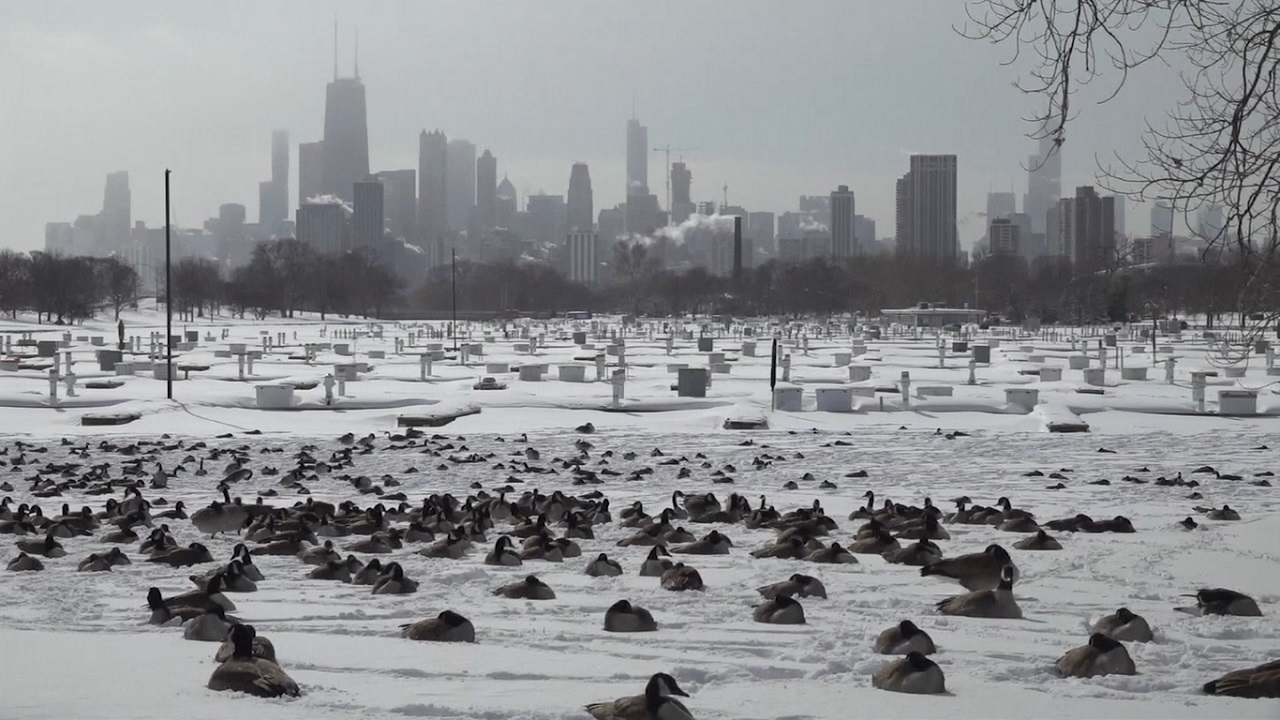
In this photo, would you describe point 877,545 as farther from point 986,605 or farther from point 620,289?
point 620,289

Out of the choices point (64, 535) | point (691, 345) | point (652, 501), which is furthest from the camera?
point (691, 345)

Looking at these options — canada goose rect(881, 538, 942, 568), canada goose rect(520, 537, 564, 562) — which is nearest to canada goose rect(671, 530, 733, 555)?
canada goose rect(520, 537, 564, 562)

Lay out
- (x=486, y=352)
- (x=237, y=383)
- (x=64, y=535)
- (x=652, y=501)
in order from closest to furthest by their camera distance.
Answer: (x=64, y=535) < (x=652, y=501) < (x=237, y=383) < (x=486, y=352)

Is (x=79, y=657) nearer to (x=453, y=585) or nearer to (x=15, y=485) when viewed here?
(x=453, y=585)

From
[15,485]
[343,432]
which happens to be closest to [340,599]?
[15,485]

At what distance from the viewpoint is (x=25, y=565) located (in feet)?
28.8

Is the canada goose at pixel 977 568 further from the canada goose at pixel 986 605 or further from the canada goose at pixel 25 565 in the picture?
the canada goose at pixel 25 565

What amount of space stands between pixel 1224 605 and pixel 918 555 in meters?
2.05

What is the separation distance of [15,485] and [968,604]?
464 inches

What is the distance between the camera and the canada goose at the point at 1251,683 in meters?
5.54

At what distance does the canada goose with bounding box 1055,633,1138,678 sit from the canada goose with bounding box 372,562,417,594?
12.2 feet

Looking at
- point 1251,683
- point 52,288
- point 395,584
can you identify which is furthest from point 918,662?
point 52,288

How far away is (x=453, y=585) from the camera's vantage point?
27.1 ft

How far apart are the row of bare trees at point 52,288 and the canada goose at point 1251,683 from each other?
10794 cm
